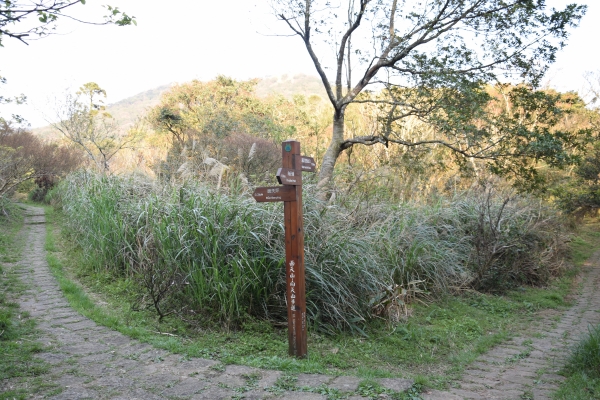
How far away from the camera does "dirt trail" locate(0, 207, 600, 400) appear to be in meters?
3.17

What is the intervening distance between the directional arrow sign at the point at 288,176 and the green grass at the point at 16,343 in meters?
2.24

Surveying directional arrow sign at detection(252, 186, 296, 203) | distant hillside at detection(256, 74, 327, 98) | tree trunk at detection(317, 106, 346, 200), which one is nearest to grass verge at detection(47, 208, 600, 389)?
directional arrow sign at detection(252, 186, 296, 203)

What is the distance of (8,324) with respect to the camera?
4273 mm

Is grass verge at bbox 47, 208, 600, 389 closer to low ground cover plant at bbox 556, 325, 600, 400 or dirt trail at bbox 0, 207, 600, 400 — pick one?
dirt trail at bbox 0, 207, 600, 400

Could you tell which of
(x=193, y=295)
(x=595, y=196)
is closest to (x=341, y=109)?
(x=193, y=295)

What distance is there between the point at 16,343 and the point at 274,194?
2.48 meters

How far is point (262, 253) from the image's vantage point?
201 inches

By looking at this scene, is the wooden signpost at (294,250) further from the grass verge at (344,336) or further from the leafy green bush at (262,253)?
the leafy green bush at (262,253)

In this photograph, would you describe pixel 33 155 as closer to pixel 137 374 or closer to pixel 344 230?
pixel 344 230

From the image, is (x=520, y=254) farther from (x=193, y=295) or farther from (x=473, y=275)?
(x=193, y=295)

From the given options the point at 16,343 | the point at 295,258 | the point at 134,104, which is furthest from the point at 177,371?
the point at 134,104

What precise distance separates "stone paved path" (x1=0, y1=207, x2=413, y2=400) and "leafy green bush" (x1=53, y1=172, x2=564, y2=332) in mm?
894

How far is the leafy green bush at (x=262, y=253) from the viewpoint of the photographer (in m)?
4.99

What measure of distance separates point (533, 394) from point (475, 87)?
5658 mm
